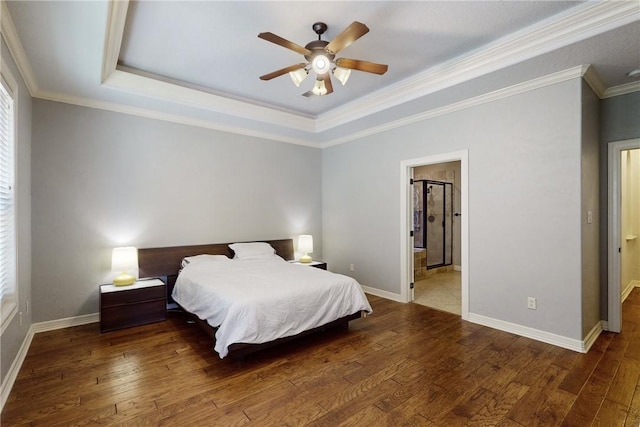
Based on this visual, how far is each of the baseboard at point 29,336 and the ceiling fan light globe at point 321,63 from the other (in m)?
3.17

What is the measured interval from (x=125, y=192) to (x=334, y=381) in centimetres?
332

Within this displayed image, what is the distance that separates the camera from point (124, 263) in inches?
138

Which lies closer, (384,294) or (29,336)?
(29,336)

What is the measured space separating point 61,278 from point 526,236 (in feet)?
16.6

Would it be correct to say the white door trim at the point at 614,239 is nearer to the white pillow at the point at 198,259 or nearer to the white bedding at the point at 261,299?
the white bedding at the point at 261,299

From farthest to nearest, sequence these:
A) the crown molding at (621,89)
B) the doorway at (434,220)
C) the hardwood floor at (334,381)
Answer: the doorway at (434,220), the crown molding at (621,89), the hardwood floor at (334,381)

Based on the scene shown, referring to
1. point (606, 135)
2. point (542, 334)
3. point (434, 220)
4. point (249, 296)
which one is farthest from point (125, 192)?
point (434, 220)

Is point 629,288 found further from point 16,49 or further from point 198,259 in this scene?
point 16,49

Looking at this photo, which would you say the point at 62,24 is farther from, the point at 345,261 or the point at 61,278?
the point at 345,261

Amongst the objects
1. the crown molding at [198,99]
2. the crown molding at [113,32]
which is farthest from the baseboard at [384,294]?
the crown molding at [113,32]

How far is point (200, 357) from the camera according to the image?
9.16ft

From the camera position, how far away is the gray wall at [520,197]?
293cm

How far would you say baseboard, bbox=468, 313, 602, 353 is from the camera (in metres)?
2.90

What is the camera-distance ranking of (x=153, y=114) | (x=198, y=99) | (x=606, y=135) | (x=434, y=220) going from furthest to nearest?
(x=434, y=220), (x=153, y=114), (x=198, y=99), (x=606, y=135)
